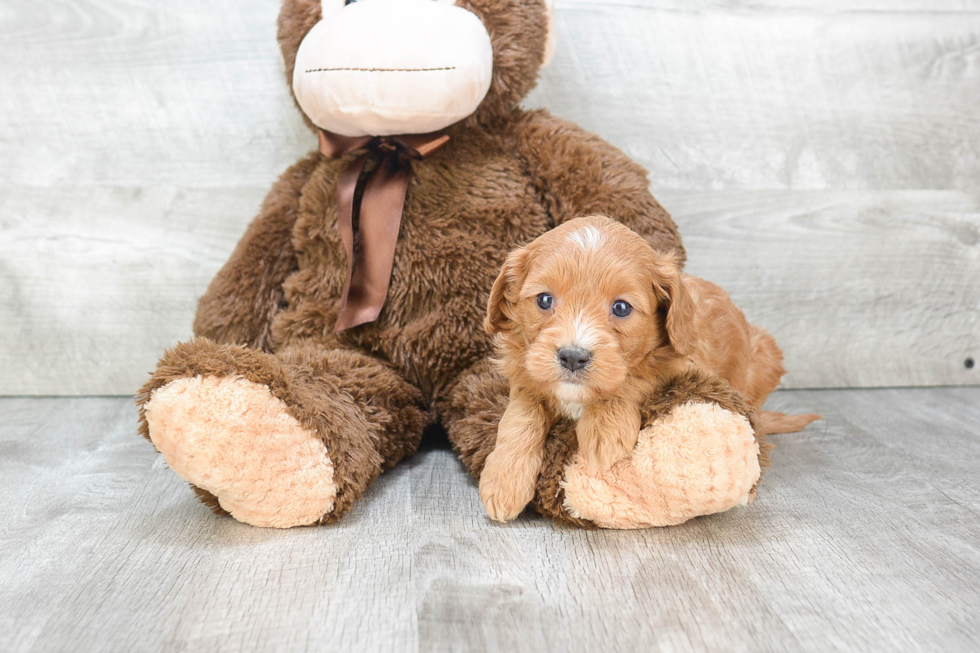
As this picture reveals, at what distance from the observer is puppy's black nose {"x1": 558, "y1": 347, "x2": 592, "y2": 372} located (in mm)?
1057

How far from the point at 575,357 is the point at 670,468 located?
0.25 metres

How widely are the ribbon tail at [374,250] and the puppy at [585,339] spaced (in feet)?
1.25

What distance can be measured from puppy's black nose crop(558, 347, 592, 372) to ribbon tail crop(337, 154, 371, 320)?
2.11ft

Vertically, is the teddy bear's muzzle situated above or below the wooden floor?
above

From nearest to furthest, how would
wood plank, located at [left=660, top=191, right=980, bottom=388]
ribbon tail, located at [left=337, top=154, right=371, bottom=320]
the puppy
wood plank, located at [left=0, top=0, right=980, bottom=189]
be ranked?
the puppy, ribbon tail, located at [left=337, top=154, right=371, bottom=320], wood plank, located at [left=0, top=0, right=980, bottom=189], wood plank, located at [left=660, top=191, right=980, bottom=388]

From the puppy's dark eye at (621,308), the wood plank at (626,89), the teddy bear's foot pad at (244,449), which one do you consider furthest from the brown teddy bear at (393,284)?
the wood plank at (626,89)

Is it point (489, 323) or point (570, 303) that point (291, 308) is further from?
point (570, 303)

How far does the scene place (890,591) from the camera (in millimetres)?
1062

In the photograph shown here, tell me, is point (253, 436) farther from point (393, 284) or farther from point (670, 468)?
point (670, 468)

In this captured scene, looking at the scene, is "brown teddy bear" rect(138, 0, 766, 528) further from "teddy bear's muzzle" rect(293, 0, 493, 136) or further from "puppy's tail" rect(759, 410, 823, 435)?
"puppy's tail" rect(759, 410, 823, 435)

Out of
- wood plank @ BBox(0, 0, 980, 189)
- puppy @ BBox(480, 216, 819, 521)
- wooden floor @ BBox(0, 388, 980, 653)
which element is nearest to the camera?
wooden floor @ BBox(0, 388, 980, 653)

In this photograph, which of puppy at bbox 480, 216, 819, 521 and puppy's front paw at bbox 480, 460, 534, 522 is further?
puppy's front paw at bbox 480, 460, 534, 522

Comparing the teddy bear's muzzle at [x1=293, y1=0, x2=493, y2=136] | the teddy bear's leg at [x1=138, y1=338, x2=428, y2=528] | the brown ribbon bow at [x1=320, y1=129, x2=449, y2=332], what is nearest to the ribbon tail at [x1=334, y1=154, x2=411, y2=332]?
the brown ribbon bow at [x1=320, y1=129, x2=449, y2=332]

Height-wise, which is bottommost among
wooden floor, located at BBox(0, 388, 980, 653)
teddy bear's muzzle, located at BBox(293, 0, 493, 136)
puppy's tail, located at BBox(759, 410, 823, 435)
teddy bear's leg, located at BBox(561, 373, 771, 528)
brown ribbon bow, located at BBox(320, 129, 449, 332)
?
puppy's tail, located at BBox(759, 410, 823, 435)
